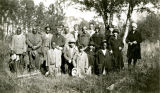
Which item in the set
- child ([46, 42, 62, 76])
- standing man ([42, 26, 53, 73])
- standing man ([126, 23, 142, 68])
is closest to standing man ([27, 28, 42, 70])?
standing man ([42, 26, 53, 73])

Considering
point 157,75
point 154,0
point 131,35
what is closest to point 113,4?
point 154,0

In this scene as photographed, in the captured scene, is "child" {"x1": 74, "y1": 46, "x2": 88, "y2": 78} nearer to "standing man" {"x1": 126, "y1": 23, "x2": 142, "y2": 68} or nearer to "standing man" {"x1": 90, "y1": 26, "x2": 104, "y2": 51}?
"standing man" {"x1": 90, "y1": 26, "x2": 104, "y2": 51}

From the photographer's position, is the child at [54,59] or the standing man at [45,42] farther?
the standing man at [45,42]

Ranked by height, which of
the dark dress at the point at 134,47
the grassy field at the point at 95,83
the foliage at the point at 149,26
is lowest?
the grassy field at the point at 95,83

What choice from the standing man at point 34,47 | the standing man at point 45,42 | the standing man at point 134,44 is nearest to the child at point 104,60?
the standing man at point 134,44

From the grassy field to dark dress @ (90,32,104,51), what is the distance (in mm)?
1441

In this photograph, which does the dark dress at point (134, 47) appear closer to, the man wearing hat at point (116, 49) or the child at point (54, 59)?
the man wearing hat at point (116, 49)

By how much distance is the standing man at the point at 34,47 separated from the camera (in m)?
9.84

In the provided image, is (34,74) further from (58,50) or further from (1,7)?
(1,7)

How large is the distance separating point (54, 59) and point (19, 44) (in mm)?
1346

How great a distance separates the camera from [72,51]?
936 cm

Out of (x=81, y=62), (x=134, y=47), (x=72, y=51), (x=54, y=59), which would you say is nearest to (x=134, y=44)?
(x=134, y=47)

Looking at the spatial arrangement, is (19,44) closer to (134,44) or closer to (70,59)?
→ (70,59)

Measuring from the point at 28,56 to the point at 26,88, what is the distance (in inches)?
106
